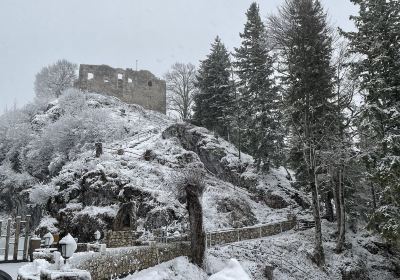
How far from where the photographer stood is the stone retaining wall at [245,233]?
66.9ft

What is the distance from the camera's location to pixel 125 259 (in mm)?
14539

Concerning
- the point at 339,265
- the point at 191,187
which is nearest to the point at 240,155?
the point at 339,265

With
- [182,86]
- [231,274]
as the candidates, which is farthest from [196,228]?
[182,86]

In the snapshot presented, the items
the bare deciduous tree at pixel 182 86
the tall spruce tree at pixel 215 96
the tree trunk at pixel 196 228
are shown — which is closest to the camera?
the tree trunk at pixel 196 228

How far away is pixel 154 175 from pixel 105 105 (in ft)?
71.9

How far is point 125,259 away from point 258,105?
20811 mm

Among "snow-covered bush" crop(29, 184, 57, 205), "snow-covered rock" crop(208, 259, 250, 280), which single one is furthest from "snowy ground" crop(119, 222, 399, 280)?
"snow-covered bush" crop(29, 184, 57, 205)

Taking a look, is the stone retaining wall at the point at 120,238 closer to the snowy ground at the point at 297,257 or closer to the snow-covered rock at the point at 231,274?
the snowy ground at the point at 297,257

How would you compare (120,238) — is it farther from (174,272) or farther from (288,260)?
(288,260)

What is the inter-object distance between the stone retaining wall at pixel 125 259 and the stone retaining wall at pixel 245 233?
2.62 m

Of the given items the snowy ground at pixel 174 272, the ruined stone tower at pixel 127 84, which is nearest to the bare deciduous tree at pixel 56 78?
the ruined stone tower at pixel 127 84

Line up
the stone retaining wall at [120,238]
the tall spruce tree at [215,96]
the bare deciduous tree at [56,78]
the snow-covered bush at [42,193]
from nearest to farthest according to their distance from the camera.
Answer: the stone retaining wall at [120,238] < the snow-covered bush at [42,193] < the tall spruce tree at [215,96] < the bare deciduous tree at [56,78]

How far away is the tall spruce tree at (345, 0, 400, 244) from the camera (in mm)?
18516

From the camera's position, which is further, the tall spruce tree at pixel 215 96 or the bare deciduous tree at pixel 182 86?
the bare deciduous tree at pixel 182 86
